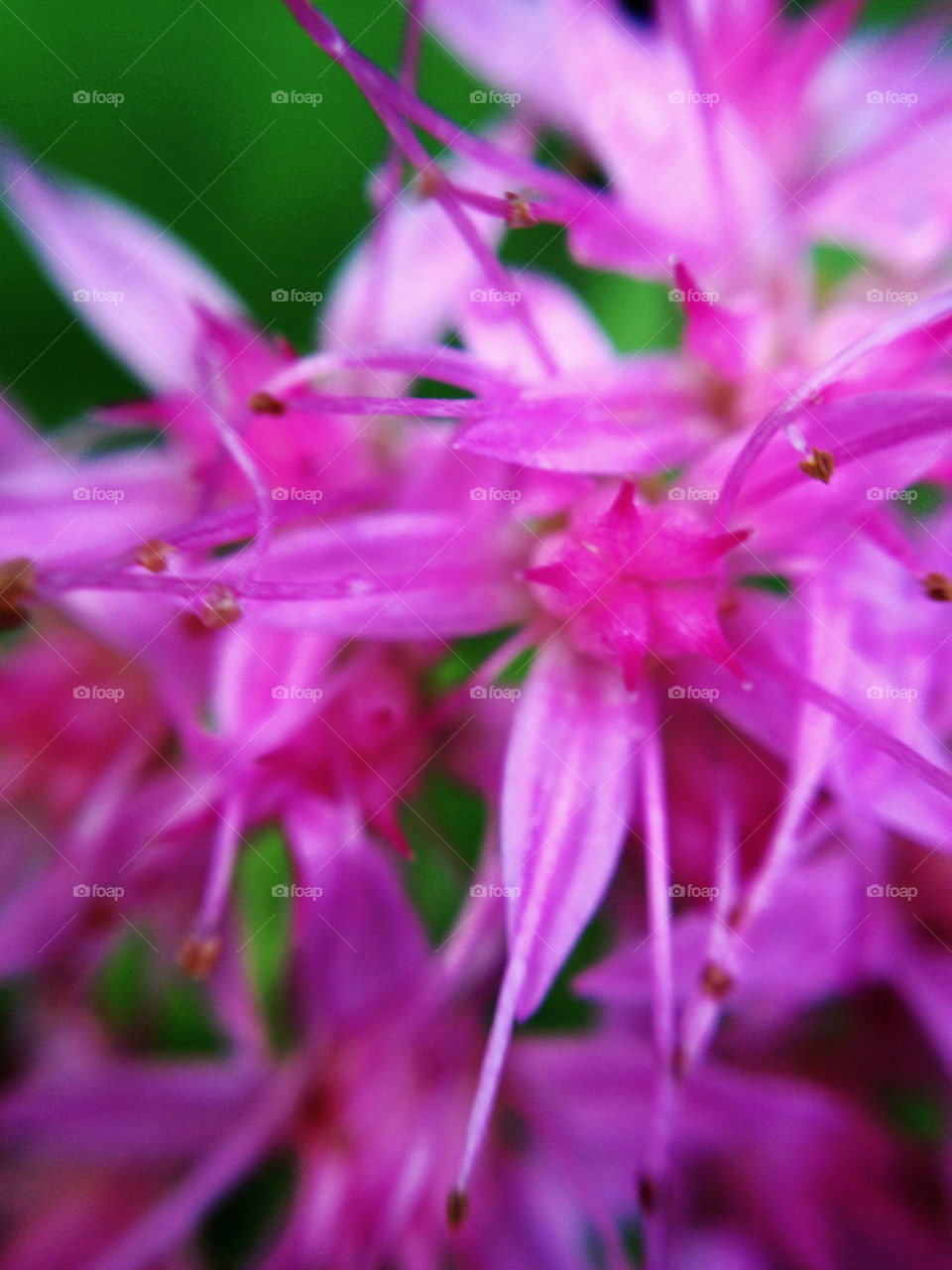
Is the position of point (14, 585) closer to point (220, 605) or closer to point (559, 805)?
point (220, 605)

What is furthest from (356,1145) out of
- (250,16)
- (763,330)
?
(250,16)

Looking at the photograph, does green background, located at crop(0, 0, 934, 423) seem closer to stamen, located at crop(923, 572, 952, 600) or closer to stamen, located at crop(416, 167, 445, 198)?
stamen, located at crop(416, 167, 445, 198)

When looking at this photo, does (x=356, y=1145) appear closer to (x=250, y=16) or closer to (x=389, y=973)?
(x=389, y=973)

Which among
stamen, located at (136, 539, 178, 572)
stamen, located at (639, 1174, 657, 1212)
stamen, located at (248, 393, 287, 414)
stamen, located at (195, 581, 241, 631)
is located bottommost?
stamen, located at (639, 1174, 657, 1212)

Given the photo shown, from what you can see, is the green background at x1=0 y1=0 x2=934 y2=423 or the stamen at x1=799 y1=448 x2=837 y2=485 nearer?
the stamen at x1=799 y1=448 x2=837 y2=485

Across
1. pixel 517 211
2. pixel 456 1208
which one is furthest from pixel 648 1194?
pixel 517 211

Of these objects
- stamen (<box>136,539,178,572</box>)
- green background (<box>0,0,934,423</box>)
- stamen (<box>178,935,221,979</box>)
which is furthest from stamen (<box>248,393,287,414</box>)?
green background (<box>0,0,934,423</box>)

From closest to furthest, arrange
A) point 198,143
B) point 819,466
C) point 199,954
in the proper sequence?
point 819,466
point 199,954
point 198,143
